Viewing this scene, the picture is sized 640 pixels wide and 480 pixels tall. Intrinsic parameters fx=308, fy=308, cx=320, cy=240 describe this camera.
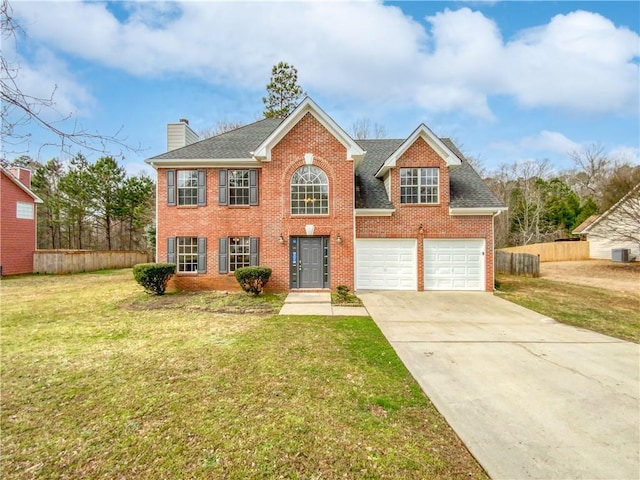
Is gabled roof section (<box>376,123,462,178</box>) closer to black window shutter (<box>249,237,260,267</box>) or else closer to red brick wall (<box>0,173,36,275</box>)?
black window shutter (<box>249,237,260,267</box>)

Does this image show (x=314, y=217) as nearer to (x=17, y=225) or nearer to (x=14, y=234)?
(x=14, y=234)

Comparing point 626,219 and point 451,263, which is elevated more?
point 626,219

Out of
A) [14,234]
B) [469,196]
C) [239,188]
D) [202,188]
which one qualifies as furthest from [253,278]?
[14,234]

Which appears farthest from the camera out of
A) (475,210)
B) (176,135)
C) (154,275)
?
(176,135)

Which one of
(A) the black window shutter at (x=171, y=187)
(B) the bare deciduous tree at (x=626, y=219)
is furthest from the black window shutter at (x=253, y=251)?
(B) the bare deciduous tree at (x=626, y=219)

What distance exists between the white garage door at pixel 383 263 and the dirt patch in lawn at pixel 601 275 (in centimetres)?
1014

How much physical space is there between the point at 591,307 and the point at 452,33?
33.4 ft

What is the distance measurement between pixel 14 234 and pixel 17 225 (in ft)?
2.12

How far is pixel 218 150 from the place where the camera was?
1367cm

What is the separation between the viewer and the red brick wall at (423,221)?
13.1 m

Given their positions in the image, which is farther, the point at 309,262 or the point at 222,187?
the point at 222,187

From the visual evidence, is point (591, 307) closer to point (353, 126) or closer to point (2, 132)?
point (2, 132)

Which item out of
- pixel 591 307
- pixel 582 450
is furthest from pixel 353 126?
pixel 582 450

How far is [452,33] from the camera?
31.8 ft
